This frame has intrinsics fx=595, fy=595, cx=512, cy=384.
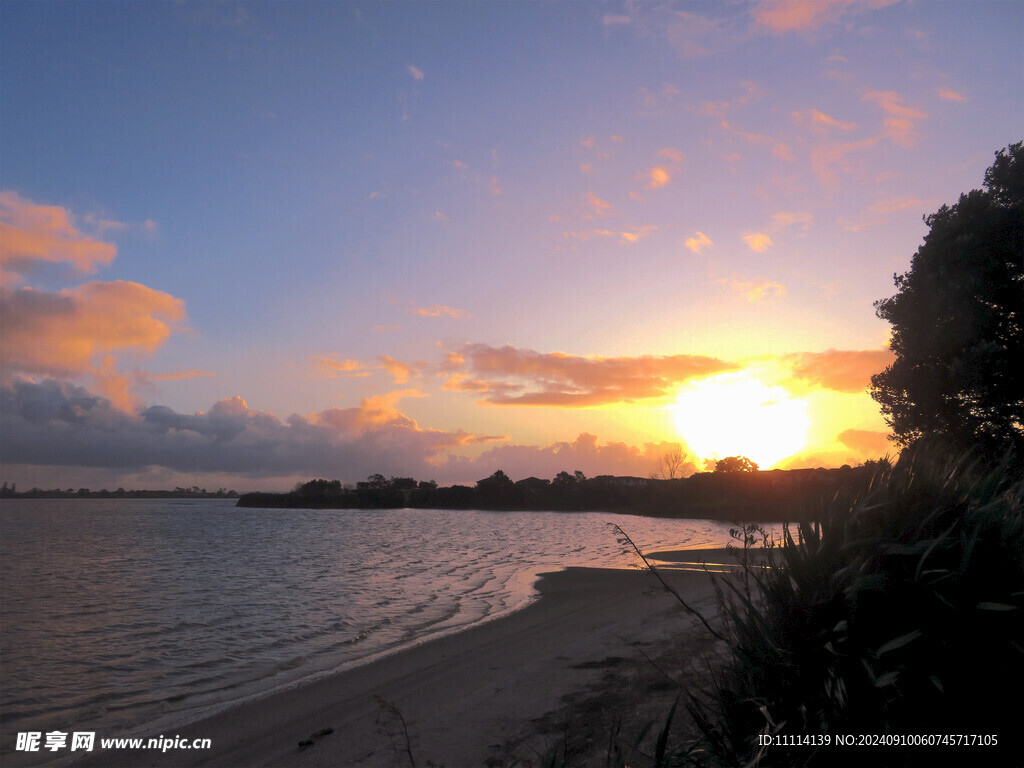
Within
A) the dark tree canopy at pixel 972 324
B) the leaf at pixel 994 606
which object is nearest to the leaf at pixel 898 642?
the leaf at pixel 994 606

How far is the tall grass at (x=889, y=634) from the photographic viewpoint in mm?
3057

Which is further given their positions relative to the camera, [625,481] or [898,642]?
[625,481]

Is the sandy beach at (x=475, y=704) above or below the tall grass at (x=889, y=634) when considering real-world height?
below

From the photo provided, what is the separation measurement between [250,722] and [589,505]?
309ft

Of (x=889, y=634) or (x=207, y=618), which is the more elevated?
(x=889, y=634)

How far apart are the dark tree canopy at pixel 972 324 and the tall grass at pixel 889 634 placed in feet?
45.7

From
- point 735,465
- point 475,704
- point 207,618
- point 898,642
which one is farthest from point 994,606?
point 735,465

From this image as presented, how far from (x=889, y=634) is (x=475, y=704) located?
5019 mm

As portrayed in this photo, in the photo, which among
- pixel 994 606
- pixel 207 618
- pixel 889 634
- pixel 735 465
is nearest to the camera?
pixel 994 606

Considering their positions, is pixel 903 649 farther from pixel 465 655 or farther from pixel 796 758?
pixel 465 655

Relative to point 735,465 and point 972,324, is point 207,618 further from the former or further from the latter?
point 735,465

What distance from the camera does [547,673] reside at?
26.1 feet

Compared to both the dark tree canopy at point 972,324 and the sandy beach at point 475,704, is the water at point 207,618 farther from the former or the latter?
the dark tree canopy at point 972,324

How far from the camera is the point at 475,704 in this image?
22.7 ft
